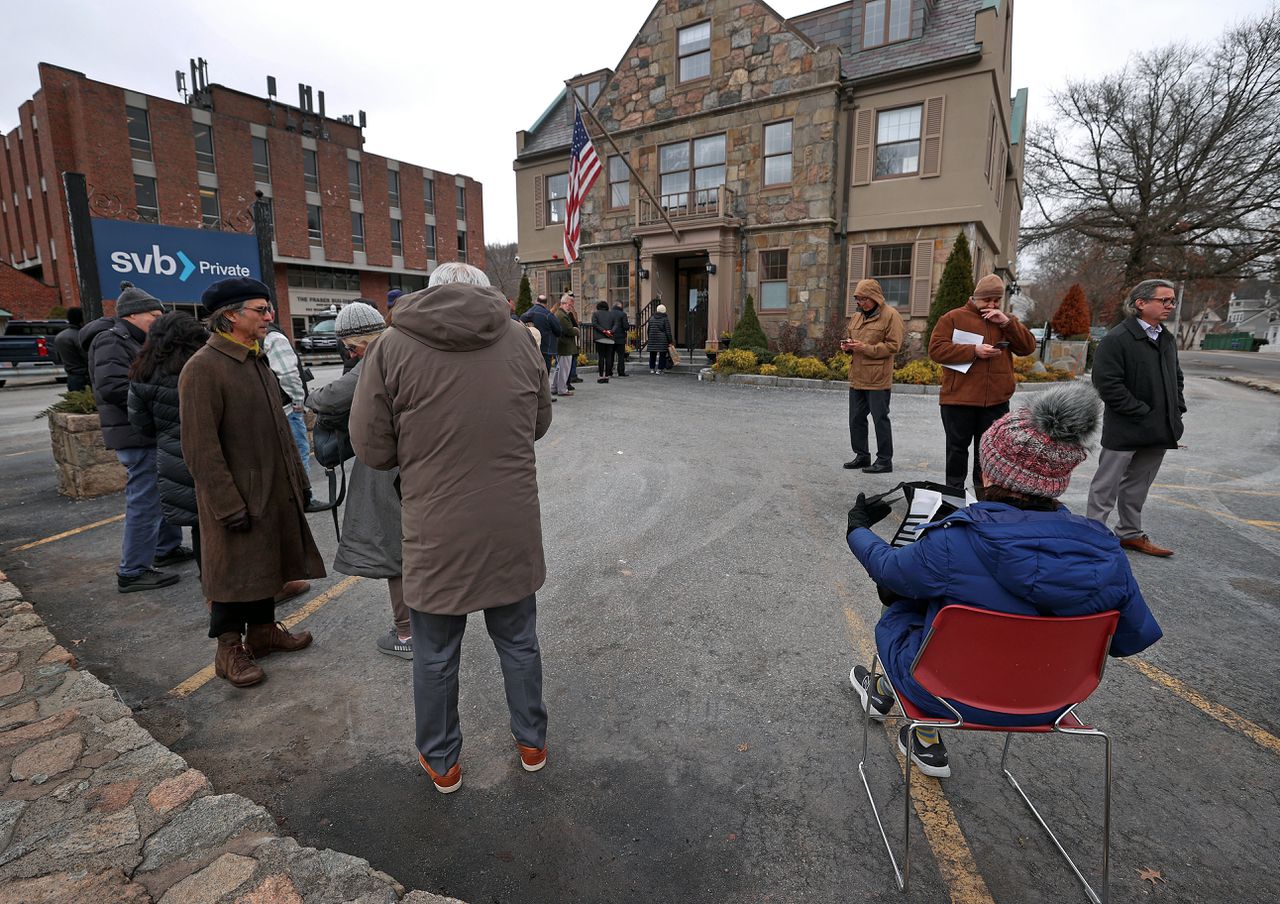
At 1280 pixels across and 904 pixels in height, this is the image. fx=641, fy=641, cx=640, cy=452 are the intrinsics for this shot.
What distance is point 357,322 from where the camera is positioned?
3.48 meters

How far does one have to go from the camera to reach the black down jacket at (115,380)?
4383mm

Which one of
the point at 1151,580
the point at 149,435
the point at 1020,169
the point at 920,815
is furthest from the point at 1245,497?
the point at 1020,169

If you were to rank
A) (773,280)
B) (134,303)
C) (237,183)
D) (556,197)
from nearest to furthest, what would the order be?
(134,303) → (773,280) → (556,197) → (237,183)

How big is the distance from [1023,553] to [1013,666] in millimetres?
366

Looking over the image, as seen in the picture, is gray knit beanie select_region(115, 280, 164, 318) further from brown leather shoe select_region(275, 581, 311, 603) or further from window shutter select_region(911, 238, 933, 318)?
window shutter select_region(911, 238, 933, 318)

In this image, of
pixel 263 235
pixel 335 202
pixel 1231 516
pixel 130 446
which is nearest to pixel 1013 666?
pixel 130 446

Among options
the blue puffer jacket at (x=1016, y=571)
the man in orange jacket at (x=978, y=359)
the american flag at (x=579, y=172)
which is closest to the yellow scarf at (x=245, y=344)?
the blue puffer jacket at (x=1016, y=571)

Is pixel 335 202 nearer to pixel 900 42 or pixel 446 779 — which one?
pixel 900 42

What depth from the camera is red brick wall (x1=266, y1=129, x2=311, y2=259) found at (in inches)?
1423

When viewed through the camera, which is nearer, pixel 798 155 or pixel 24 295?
pixel 798 155

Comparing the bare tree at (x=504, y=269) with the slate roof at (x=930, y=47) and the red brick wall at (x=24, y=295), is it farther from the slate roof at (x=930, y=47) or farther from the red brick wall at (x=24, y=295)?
the slate roof at (x=930, y=47)

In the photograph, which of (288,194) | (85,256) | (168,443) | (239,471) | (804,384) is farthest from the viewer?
(288,194)

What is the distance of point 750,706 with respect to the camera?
302 centimetres

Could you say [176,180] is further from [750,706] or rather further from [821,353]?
[750,706]
